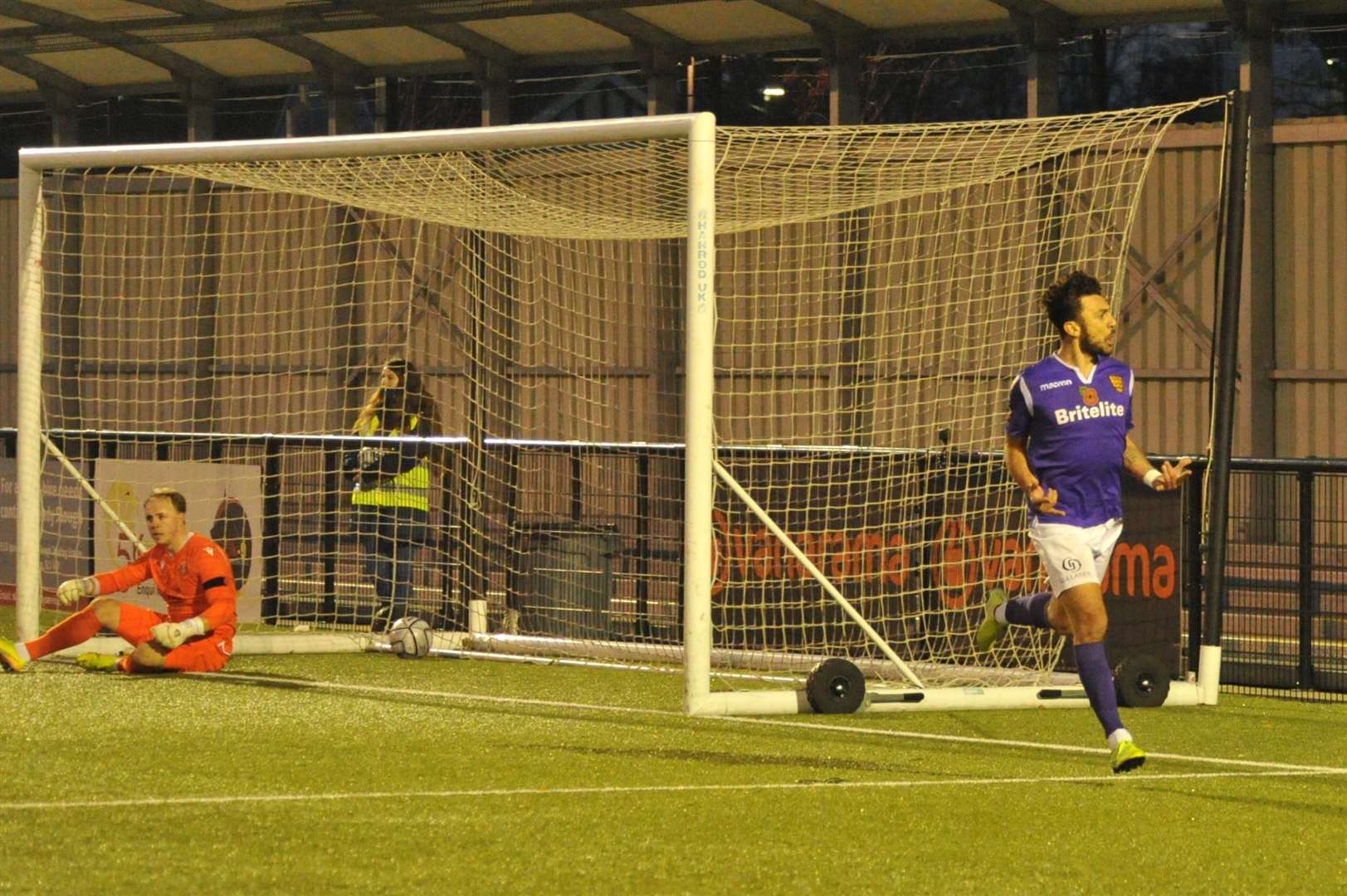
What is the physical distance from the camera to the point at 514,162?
10.8m

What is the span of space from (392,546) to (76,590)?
3128 millimetres

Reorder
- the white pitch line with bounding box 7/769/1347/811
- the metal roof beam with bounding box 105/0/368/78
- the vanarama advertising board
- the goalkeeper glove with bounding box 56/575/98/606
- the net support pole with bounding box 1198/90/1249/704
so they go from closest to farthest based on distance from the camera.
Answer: the white pitch line with bounding box 7/769/1347/811 → the net support pole with bounding box 1198/90/1249/704 → the goalkeeper glove with bounding box 56/575/98/606 → the vanarama advertising board → the metal roof beam with bounding box 105/0/368/78

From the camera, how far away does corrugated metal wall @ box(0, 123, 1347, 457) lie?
58.5 ft

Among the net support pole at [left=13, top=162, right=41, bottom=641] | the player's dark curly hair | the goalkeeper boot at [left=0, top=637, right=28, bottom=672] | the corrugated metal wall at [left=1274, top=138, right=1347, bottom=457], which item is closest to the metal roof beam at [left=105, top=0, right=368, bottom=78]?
the net support pole at [left=13, top=162, right=41, bottom=641]

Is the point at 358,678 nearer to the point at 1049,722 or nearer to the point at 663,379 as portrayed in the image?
the point at 1049,722

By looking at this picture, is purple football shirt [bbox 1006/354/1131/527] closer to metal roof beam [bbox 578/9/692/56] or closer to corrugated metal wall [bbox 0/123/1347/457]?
corrugated metal wall [bbox 0/123/1347/457]

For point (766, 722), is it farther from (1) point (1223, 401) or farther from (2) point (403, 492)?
(2) point (403, 492)

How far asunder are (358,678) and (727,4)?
10.4m

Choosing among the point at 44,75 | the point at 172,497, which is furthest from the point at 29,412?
the point at 44,75

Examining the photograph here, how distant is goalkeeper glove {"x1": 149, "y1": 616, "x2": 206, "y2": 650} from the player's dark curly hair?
457cm

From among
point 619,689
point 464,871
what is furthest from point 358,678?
point 464,871

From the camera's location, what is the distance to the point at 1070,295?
283 inches

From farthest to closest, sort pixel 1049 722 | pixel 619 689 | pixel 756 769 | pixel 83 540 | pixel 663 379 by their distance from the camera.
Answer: pixel 663 379 → pixel 83 540 → pixel 619 689 → pixel 1049 722 → pixel 756 769

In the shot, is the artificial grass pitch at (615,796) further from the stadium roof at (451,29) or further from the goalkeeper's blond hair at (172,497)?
the stadium roof at (451,29)
